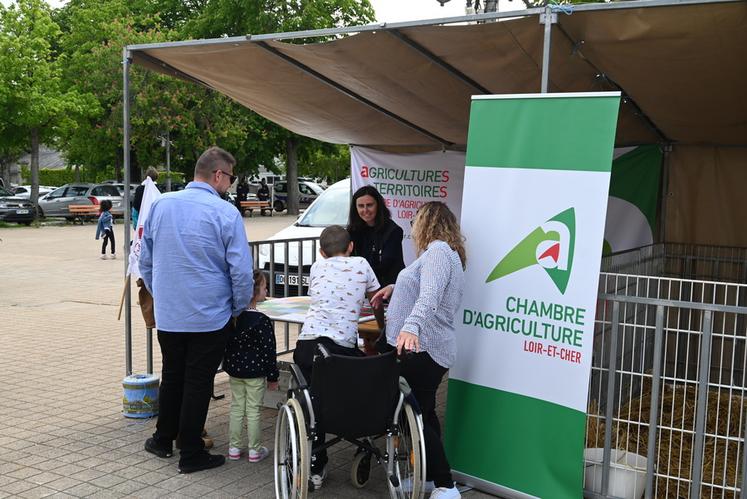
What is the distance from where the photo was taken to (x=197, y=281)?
4.80 metres

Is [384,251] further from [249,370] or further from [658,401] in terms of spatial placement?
[658,401]

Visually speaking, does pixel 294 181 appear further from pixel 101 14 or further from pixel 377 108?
pixel 377 108

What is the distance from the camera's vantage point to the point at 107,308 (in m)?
11.5

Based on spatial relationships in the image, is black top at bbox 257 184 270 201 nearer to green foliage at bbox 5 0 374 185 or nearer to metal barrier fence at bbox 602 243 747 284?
green foliage at bbox 5 0 374 185

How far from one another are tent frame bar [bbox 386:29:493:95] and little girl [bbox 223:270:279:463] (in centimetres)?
188

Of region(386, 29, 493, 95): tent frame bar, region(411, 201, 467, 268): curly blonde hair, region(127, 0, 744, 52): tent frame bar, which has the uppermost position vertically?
region(127, 0, 744, 52): tent frame bar

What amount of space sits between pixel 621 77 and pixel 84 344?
21.2 ft

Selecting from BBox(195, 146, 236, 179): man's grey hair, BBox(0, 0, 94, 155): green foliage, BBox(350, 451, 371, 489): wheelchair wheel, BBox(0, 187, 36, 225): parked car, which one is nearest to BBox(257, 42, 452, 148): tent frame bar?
BBox(195, 146, 236, 179): man's grey hair

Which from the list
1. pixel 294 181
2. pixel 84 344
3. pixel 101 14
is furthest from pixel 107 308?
pixel 101 14

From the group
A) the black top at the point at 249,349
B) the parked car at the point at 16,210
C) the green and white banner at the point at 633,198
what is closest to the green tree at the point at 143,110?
the parked car at the point at 16,210

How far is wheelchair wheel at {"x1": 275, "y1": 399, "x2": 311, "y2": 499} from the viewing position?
13.0 ft

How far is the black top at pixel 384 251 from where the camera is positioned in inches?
232

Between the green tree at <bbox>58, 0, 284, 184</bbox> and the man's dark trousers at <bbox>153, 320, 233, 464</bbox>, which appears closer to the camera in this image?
the man's dark trousers at <bbox>153, 320, 233, 464</bbox>

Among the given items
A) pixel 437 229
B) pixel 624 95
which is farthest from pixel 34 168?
pixel 437 229
